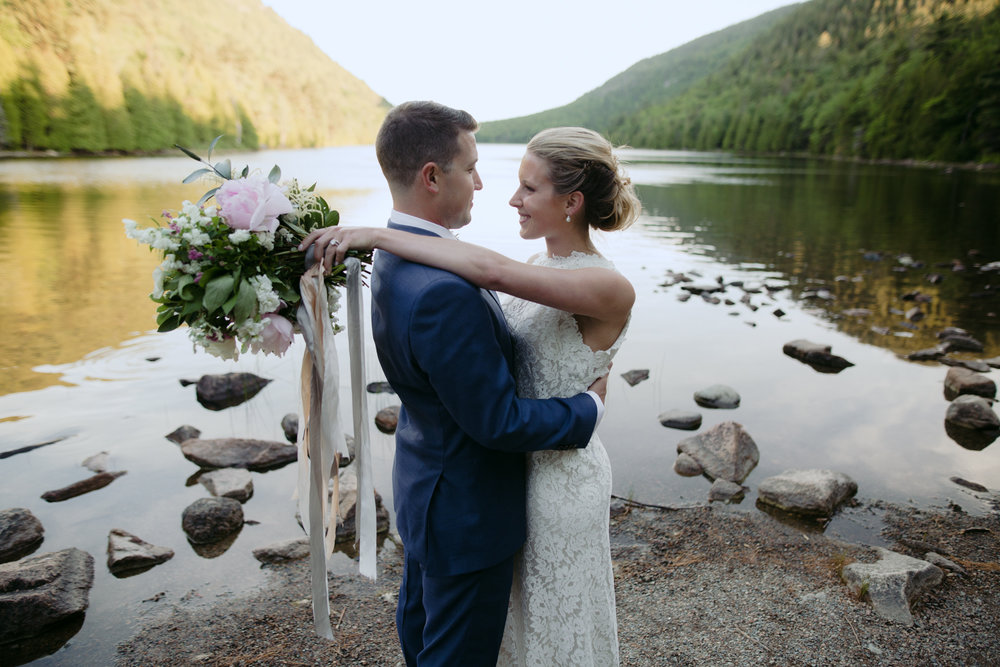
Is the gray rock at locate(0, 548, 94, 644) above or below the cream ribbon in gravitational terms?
below

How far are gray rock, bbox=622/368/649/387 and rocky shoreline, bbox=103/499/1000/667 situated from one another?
4.92 metres

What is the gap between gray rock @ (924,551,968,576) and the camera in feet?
17.0

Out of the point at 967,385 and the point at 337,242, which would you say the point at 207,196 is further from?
the point at 967,385

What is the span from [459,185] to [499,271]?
0.46 m

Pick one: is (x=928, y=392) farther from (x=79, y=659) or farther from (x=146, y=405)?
(x=146, y=405)

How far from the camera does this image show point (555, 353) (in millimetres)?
2715

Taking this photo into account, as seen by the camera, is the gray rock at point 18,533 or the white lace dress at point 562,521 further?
the gray rock at point 18,533

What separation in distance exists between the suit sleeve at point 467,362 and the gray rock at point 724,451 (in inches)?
228

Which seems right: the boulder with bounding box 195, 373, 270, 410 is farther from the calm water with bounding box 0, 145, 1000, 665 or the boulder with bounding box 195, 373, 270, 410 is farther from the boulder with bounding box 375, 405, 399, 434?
the boulder with bounding box 375, 405, 399, 434

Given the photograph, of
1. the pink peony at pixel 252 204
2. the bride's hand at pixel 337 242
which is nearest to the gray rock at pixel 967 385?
the bride's hand at pixel 337 242

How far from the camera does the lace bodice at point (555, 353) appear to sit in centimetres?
270

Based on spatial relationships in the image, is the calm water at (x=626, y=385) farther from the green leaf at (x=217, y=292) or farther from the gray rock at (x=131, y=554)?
the green leaf at (x=217, y=292)

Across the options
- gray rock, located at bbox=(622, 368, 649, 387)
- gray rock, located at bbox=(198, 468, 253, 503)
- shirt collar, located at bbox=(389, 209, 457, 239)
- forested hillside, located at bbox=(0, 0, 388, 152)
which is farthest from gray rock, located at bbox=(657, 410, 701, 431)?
forested hillside, located at bbox=(0, 0, 388, 152)

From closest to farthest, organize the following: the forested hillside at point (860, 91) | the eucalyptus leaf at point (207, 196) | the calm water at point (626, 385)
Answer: the eucalyptus leaf at point (207, 196) → the calm water at point (626, 385) → the forested hillside at point (860, 91)
